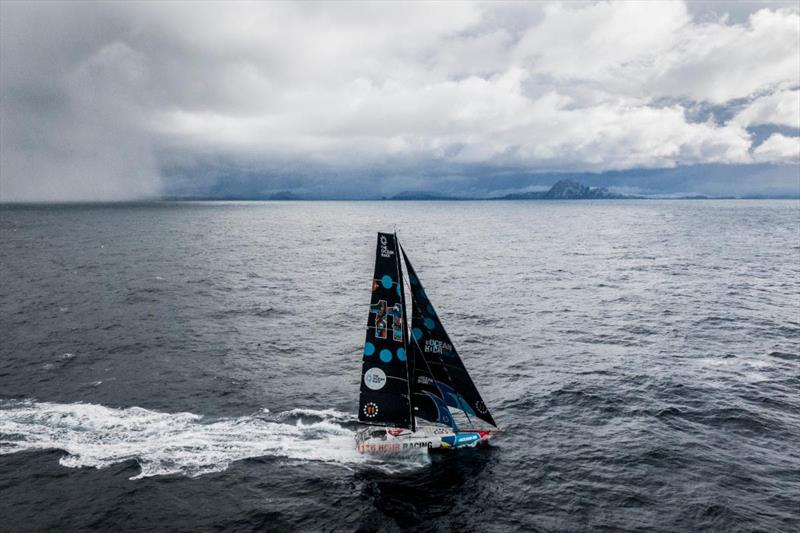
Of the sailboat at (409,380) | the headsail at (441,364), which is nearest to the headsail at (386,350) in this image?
the sailboat at (409,380)

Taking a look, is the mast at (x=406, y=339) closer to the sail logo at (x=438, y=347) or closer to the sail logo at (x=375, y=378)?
the sail logo at (x=438, y=347)

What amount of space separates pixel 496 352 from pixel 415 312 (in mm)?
22377

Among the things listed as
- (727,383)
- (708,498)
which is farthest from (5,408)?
(727,383)

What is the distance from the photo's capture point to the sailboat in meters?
29.8

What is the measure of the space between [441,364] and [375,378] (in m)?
4.40

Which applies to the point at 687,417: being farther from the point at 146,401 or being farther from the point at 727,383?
the point at 146,401

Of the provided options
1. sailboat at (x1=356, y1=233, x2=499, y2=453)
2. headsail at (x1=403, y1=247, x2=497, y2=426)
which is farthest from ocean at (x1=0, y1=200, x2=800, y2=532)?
headsail at (x1=403, y1=247, x2=497, y2=426)

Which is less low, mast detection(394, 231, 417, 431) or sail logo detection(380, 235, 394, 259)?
sail logo detection(380, 235, 394, 259)

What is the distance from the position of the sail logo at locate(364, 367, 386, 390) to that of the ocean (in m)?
4.70

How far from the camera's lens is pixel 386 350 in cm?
3034

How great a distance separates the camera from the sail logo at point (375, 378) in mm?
30734

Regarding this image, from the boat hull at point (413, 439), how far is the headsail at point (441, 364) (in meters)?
1.25

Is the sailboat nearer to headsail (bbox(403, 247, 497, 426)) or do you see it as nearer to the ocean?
headsail (bbox(403, 247, 497, 426))

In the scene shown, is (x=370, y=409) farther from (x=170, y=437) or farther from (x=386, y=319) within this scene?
(x=170, y=437)
